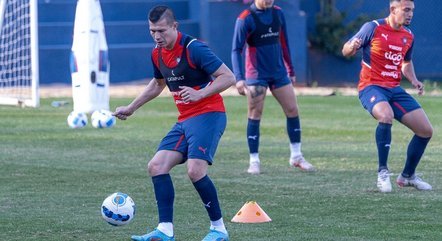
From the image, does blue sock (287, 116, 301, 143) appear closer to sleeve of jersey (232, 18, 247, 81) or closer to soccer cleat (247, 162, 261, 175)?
soccer cleat (247, 162, 261, 175)

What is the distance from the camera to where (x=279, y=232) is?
25.1 ft

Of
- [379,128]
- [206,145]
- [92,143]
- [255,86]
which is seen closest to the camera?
[206,145]

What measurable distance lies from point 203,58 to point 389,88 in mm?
3074

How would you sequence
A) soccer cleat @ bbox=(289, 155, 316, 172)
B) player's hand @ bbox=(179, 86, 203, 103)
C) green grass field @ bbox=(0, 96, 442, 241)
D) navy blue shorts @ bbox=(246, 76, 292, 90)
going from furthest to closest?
1. soccer cleat @ bbox=(289, 155, 316, 172)
2. navy blue shorts @ bbox=(246, 76, 292, 90)
3. green grass field @ bbox=(0, 96, 442, 241)
4. player's hand @ bbox=(179, 86, 203, 103)

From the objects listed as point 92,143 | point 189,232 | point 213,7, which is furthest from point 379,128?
point 213,7

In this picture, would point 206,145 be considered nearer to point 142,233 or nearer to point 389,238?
point 142,233

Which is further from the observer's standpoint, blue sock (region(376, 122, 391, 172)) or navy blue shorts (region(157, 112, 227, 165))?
blue sock (region(376, 122, 391, 172))

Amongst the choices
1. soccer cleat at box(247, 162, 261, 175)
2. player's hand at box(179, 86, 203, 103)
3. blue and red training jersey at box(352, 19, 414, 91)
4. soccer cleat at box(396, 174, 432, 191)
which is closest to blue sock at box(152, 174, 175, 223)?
player's hand at box(179, 86, 203, 103)

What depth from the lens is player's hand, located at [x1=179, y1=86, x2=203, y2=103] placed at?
7.05 m

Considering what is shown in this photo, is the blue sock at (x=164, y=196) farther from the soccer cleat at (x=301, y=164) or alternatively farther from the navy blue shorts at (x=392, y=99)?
the soccer cleat at (x=301, y=164)

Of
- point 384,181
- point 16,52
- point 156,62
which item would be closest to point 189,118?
point 156,62

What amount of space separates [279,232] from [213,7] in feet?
65.5

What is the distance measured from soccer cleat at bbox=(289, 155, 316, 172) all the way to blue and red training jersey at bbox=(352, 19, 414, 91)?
176 cm

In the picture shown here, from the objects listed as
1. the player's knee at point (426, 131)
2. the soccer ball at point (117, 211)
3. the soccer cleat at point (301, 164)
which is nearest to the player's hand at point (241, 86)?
the soccer cleat at point (301, 164)
